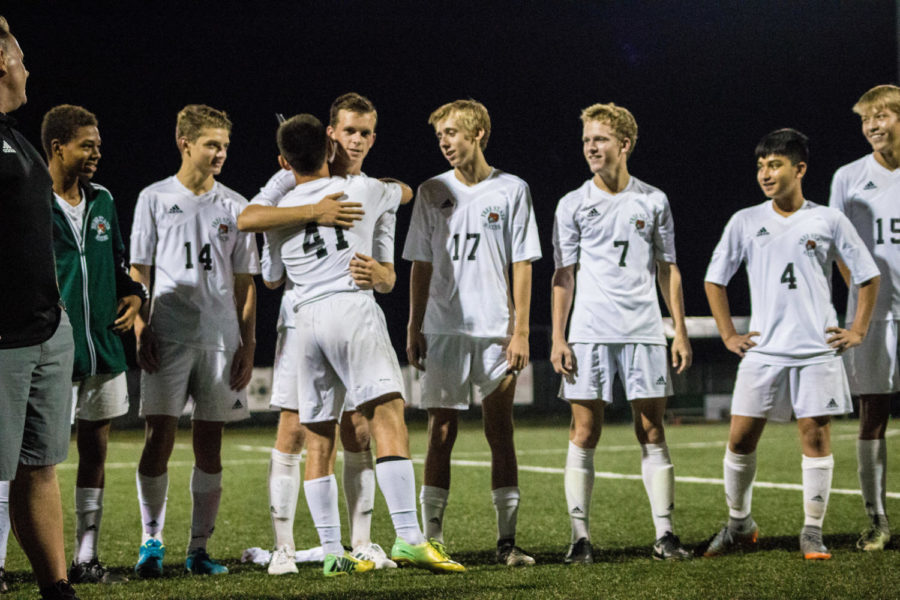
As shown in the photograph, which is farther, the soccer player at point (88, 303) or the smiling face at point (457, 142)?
the smiling face at point (457, 142)

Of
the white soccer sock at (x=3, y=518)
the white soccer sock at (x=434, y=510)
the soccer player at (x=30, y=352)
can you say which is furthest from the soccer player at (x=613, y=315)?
the white soccer sock at (x=3, y=518)

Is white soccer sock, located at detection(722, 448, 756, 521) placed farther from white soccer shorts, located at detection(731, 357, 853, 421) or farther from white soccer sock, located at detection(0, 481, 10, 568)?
white soccer sock, located at detection(0, 481, 10, 568)

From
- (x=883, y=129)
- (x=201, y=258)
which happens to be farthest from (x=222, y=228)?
(x=883, y=129)

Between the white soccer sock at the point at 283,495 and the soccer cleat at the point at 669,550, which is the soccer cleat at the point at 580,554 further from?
the white soccer sock at the point at 283,495

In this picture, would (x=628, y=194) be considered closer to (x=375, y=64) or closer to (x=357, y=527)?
(x=357, y=527)

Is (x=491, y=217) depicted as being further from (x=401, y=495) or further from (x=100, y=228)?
(x=100, y=228)

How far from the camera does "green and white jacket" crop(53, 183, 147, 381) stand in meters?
4.71

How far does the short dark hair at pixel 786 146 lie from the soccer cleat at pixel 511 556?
2.50 m

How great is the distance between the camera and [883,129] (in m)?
5.64

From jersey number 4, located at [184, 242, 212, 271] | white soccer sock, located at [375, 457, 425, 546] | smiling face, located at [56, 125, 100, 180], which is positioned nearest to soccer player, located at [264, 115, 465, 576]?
white soccer sock, located at [375, 457, 425, 546]

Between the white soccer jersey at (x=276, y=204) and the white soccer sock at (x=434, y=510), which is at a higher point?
the white soccer jersey at (x=276, y=204)

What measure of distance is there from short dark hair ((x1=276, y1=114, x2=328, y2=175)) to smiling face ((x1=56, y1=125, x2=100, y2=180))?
1.02 meters

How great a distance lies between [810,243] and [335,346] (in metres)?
2.67

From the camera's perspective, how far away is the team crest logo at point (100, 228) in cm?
488
